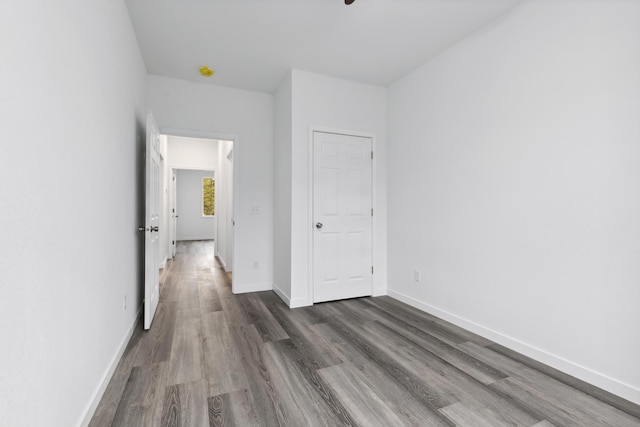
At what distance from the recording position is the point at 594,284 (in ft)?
6.11

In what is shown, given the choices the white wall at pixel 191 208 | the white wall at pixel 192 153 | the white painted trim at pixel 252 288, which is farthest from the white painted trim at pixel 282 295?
the white wall at pixel 191 208

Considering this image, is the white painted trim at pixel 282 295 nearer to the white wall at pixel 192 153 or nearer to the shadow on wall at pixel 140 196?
the shadow on wall at pixel 140 196

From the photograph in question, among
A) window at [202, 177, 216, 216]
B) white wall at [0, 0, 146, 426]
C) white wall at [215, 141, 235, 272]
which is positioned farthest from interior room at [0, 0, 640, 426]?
window at [202, 177, 216, 216]

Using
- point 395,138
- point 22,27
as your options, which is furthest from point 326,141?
point 22,27

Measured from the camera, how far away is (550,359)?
206 cm

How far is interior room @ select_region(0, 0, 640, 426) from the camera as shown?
110 centimetres

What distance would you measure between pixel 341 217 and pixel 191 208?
8.44 m

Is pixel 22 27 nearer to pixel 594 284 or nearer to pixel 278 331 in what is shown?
pixel 278 331

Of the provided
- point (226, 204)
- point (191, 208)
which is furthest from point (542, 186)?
point (191, 208)

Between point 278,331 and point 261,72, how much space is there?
2.73 metres

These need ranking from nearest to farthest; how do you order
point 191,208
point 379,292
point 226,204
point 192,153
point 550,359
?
point 550,359 < point 379,292 < point 226,204 < point 192,153 < point 191,208

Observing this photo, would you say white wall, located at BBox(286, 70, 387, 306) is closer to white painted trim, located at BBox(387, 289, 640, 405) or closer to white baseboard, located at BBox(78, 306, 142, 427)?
white painted trim, located at BBox(387, 289, 640, 405)

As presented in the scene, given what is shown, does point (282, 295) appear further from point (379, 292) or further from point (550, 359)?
point (550, 359)

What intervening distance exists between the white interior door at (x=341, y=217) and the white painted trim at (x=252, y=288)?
0.85m
